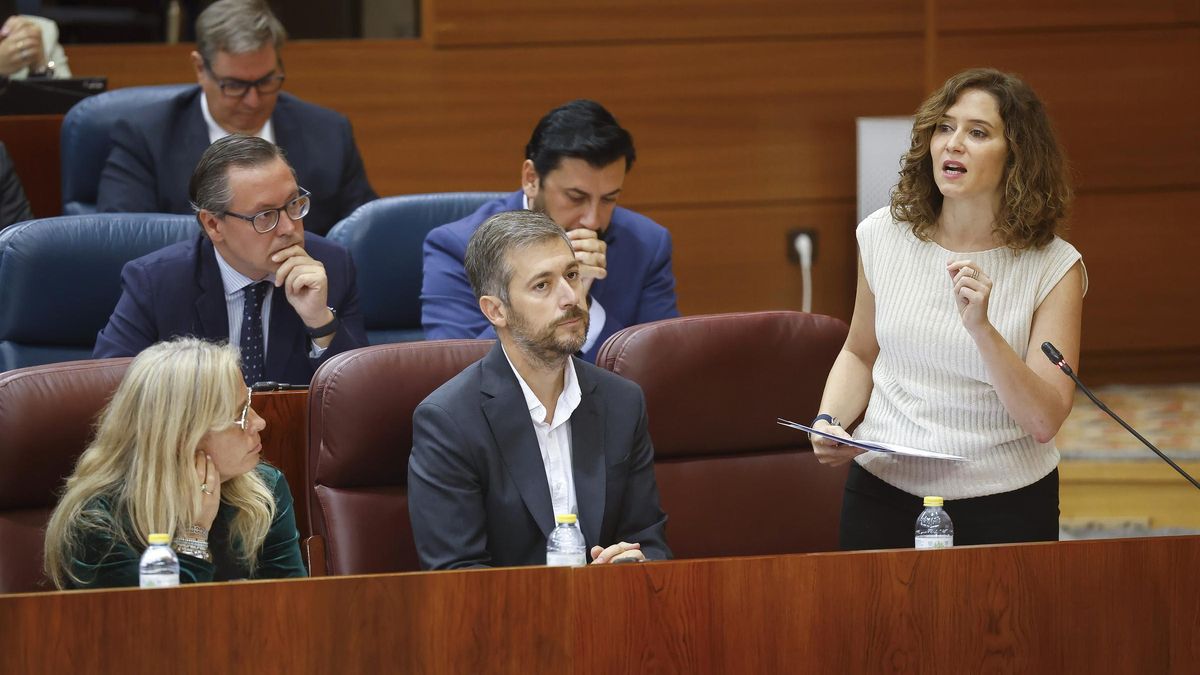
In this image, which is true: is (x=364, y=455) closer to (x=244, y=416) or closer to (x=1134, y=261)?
(x=244, y=416)

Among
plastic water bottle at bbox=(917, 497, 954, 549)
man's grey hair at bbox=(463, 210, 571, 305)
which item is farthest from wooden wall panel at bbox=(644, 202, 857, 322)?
plastic water bottle at bbox=(917, 497, 954, 549)

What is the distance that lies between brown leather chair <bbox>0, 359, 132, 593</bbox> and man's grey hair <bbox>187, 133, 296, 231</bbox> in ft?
2.08

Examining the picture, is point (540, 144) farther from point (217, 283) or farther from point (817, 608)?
point (817, 608)

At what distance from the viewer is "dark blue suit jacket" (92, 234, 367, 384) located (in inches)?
99.0

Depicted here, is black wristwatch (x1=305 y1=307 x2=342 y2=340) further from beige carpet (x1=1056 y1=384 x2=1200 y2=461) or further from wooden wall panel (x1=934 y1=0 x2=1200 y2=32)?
wooden wall panel (x1=934 y1=0 x2=1200 y2=32)

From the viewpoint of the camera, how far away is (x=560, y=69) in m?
4.80

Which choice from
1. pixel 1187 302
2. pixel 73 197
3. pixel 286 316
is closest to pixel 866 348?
pixel 286 316

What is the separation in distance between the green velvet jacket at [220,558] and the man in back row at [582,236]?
0.75 meters

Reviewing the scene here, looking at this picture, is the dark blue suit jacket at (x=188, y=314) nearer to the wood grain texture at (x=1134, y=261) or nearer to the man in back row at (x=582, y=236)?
the man in back row at (x=582, y=236)

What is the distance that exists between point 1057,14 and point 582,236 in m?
2.97

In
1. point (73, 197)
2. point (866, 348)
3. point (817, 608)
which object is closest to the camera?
point (817, 608)

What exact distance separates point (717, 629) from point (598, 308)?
Result: 1367mm

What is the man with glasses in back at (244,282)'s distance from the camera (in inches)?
99.4

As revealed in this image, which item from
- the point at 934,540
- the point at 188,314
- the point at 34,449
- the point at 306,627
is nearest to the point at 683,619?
the point at 306,627
